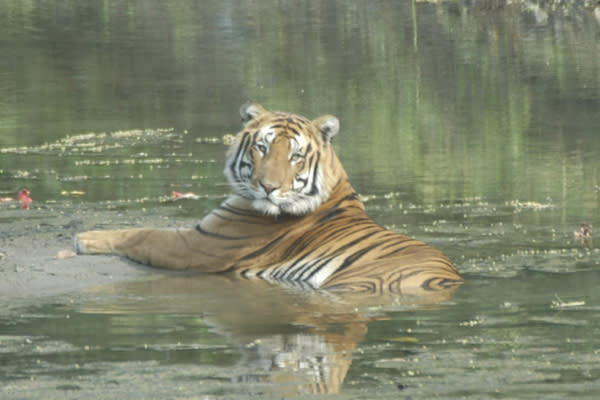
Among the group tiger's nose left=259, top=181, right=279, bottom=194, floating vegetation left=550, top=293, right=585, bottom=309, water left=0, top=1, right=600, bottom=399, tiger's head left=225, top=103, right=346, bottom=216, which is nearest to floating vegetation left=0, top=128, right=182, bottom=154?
water left=0, top=1, right=600, bottom=399

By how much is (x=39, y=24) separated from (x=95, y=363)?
24.9 meters

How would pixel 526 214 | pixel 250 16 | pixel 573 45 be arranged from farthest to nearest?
pixel 250 16 < pixel 573 45 < pixel 526 214

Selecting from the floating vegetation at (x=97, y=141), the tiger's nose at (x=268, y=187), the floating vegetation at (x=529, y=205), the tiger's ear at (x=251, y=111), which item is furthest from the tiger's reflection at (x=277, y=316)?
the floating vegetation at (x=97, y=141)

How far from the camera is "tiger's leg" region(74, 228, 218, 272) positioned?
7801 millimetres

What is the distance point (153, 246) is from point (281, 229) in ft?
2.34

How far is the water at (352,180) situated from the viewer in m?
5.24

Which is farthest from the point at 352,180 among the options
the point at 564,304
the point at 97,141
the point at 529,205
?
the point at 564,304

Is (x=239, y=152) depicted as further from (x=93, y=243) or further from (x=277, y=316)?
(x=277, y=316)

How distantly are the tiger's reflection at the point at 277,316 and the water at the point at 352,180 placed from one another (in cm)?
2

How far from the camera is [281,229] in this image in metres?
7.81

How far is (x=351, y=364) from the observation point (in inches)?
209

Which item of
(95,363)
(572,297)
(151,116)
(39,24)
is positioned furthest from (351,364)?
(39,24)

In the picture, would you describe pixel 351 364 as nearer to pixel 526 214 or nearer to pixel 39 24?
pixel 526 214

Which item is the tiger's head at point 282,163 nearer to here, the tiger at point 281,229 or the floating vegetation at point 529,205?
the tiger at point 281,229
